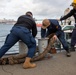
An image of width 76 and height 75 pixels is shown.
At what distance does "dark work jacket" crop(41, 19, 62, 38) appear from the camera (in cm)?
733

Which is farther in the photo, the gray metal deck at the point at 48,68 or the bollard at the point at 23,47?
the bollard at the point at 23,47

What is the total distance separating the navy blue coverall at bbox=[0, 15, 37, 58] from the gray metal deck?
1.49 ft

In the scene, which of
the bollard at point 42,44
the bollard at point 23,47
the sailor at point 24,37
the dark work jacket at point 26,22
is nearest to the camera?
the sailor at point 24,37

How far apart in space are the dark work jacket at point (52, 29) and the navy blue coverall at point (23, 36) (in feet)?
3.61

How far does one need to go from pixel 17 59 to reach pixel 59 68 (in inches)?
53.2

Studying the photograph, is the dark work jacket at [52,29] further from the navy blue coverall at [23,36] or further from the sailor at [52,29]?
the navy blue coverall at [23,36]

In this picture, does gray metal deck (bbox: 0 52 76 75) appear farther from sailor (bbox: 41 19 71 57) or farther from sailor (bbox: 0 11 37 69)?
sailor (bbox: 41 19 71 57)

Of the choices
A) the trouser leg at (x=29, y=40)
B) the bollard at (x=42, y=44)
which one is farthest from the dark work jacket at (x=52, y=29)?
the trouser leg at (x=29, y=40)

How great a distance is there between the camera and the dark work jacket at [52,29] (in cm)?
733

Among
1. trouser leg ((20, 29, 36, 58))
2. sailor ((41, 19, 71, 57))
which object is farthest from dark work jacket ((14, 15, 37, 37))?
sailor ((41, 19, 71, 57))

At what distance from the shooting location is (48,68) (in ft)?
19.7

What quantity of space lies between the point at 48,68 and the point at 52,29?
1.98 metres

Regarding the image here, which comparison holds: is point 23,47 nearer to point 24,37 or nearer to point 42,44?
point 42,44

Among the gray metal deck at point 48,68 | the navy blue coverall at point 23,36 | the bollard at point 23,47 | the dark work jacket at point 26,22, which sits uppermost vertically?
the dark work jacket at point 26,22
